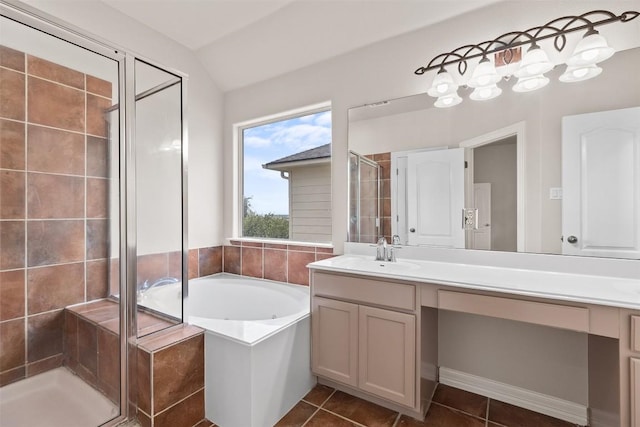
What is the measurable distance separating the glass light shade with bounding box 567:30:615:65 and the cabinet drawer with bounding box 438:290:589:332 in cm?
125

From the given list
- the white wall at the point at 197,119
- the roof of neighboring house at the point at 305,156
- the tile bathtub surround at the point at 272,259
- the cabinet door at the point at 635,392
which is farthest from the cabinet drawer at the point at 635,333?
the white wall at the point at 197,119

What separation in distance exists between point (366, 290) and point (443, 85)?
4.54 ft

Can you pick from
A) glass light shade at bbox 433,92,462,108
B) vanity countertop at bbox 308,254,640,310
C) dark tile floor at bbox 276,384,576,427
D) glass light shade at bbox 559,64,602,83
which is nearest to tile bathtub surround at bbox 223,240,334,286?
vanity countertop at bbox 308,254,640,310

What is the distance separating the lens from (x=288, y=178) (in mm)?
2967

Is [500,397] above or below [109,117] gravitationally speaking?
below

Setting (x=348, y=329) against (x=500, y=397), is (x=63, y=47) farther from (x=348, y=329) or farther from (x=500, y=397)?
(x=500, y=397)

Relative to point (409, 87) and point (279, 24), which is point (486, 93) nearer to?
point (409, 87)

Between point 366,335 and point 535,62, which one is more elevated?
point 535,62

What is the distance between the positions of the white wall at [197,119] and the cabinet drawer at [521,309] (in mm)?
2316

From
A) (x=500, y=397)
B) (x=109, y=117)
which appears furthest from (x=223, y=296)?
(x=500, y=397)

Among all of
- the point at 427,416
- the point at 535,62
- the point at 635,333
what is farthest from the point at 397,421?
the point at 535,62

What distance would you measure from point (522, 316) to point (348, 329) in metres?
0.92

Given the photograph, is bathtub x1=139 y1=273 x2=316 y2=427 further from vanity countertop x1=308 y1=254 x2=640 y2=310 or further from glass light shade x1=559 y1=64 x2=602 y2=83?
glass light shade x1=559 y1=64 x2=602 y2=83

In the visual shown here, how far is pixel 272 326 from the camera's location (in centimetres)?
174
